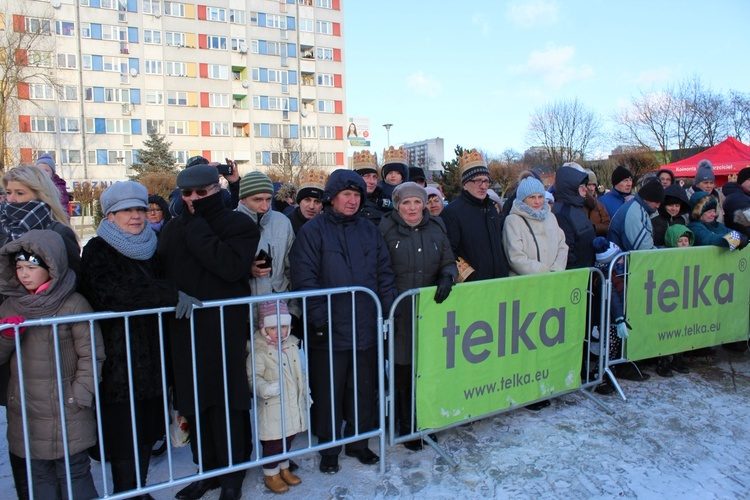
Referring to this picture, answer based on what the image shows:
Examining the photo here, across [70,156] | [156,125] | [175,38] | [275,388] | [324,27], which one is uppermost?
[324,27]

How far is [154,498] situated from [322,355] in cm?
142

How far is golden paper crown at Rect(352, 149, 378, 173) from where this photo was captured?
551cm

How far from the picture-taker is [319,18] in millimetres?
54688

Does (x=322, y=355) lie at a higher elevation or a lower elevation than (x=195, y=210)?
lower

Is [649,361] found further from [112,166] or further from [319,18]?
[319,18]

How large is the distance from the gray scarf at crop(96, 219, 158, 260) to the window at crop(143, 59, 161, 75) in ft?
170

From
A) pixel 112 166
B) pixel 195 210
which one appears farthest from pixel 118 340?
pixel 112 166

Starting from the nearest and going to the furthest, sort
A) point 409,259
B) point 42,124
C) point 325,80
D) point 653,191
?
point 409,259 < point 653,191 < point 42,124 < point 325,80

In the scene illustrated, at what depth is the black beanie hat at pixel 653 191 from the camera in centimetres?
517

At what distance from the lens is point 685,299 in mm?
5047

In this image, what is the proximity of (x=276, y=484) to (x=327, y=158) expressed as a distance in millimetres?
54910

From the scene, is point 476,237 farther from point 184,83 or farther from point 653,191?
point 184,83

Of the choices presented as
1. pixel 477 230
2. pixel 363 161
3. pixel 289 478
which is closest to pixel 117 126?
pixel 363 161

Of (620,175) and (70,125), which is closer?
(620,175)
